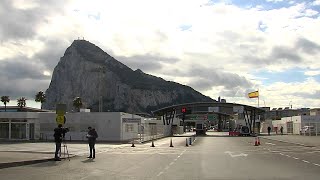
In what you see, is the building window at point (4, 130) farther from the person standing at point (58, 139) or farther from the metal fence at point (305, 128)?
the metal fence at point (305, 128)

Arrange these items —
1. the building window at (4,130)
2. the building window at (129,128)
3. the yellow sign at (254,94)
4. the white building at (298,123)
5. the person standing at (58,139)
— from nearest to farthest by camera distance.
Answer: the person standing at (58,139), the building window at (4,130), the building window at (129,128), the white building at (298,123), the yellow sign at (254,94)

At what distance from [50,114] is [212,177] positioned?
4853cm

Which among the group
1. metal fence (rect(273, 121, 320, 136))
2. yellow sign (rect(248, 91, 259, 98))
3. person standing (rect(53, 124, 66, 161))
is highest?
yellow sign (rect(248, 91, 259, 98))

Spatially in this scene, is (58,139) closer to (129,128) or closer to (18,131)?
(18,131)

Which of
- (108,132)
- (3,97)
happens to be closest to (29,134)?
(108,132)

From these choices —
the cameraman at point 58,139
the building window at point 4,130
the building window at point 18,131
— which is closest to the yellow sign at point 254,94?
the building window at point 18,131

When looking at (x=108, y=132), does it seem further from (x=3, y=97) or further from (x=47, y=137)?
(x=3, y=97)

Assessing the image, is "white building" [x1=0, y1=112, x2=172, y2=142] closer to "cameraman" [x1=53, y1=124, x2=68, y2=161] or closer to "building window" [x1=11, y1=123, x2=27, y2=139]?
"building window" [x1=11, y1=123, x2=27, y2=139]

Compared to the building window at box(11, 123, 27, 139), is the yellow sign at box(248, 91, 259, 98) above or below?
above

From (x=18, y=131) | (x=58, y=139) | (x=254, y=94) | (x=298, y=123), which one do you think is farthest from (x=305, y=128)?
(x=58, y=139)

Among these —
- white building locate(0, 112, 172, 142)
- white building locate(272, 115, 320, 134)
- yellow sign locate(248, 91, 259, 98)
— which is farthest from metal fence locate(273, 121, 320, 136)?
white building locate(0, 112, 172, 142)

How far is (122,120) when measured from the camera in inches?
2331

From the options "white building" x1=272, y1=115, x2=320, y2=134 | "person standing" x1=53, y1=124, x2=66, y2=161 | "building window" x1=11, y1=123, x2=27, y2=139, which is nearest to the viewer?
"person standing" x1=53, y1=124, x2=66, y2=161

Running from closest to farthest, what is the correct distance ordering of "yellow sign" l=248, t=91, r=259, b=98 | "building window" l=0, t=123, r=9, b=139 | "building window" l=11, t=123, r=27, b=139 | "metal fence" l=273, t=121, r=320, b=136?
"building window" l=11, t=123, r=27, b=139 < "building window" l=0, t=123, r=9, b=139 < "metal fence" l=273, t=121, r=320, b=136 < "yellow sign" l=248, t=91, r=259, b=98
